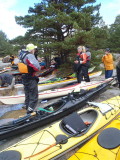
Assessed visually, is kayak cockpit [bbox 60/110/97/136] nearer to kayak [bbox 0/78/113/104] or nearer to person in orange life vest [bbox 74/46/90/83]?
kayak [bbox 0/78/113/104]

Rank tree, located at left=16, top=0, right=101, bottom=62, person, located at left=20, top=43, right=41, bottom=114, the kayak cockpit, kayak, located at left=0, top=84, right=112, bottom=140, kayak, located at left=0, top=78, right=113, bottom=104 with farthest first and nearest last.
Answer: tree, located at left=16, top=0, right=101, bottom=62
kayak, located at left=0, top=78, right=113, bottom=104
person, located at left=20, top=43, right=41, bottom=114
kayak, located at left=0, top=84, right=112, bottom=140
the kayak cockpit

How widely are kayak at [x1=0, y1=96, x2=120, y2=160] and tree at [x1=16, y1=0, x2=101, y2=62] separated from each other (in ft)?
15.0

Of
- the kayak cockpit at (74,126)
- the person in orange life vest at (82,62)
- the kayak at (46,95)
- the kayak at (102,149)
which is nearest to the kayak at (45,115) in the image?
the kayak cockpit at (74,126)

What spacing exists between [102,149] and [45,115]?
1.41 meters

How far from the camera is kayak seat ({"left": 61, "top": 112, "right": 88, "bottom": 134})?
2.56 metres

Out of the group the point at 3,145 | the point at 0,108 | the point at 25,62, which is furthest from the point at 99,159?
the point at 0,108

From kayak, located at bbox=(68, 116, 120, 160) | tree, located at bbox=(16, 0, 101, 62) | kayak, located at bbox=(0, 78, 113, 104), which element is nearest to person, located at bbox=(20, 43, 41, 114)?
kayak, located at bbox=(0, 78, 113, 104)

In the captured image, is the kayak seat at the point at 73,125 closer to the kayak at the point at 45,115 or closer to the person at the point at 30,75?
the kayak at the point at 45,115

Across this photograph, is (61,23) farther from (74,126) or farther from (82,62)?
(74,126)

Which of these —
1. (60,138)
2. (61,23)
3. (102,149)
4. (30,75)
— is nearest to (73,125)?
(60,138)

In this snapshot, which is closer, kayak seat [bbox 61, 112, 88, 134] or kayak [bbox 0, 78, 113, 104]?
kayak seat [bbox 61, 112, 88, 134]

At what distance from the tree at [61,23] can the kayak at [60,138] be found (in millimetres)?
4567

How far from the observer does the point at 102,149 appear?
2.11 m

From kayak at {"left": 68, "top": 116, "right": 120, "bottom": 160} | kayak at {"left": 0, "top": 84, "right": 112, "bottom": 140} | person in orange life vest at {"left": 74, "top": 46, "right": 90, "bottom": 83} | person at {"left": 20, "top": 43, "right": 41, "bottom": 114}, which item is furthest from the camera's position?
person in orange life vest at {"left": 74, "top": 46, "right": 90, "bottom": 83}
